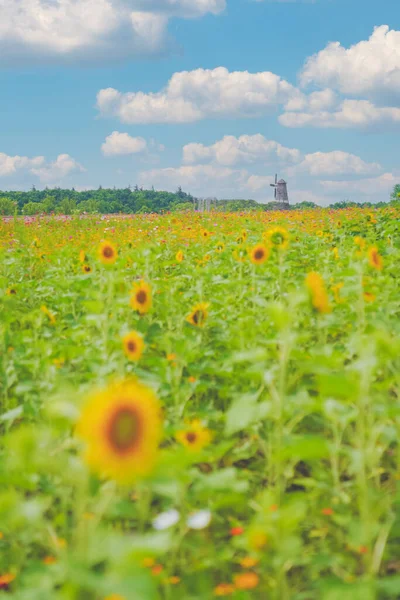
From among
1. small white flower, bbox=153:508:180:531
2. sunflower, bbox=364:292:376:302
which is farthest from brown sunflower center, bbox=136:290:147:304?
small white flower, bbox=153:508:180:531

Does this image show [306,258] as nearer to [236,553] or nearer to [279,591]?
[236,553]

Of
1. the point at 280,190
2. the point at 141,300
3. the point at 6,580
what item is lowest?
the point at 6,580

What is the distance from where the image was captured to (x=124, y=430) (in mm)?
1162

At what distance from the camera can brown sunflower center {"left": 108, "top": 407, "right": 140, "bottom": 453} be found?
1148mm

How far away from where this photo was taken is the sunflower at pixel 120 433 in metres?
1.13

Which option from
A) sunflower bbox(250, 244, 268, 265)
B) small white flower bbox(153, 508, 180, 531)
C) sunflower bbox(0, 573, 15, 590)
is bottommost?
sunflower bbox(0, 573, 15, 590)

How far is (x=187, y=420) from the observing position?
2707 millimetres

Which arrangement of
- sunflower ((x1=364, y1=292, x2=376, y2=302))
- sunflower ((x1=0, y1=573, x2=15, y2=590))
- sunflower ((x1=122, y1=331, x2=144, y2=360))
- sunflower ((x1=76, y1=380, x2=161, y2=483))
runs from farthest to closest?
sunflower ((x1=364, y1=292, x2=376, y2=302)), sunflower ((x1=122, y1=331, x2=144, y2=360)), sunflower ((x1=0, y1=573, x2=15, y2=590)), sunflower ((x1=76, y1=380, x2=161, y2=483))

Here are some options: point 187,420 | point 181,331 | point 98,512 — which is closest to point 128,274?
→ point 181,331

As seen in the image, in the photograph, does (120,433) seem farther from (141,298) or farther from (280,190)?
(280,190)

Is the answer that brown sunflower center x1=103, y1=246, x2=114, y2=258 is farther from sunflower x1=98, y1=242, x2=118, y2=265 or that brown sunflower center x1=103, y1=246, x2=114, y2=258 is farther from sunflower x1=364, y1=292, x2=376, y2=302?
sunflower x1=364, y1=292, x2=376, y2=302

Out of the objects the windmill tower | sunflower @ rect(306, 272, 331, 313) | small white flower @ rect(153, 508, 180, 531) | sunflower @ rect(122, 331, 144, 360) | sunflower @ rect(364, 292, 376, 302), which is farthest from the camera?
the windmill tower

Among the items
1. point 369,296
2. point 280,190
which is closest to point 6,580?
point 369,296

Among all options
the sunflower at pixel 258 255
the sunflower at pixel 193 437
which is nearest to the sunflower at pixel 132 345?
the sunflower at pixel 193 437
